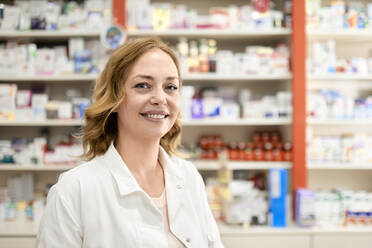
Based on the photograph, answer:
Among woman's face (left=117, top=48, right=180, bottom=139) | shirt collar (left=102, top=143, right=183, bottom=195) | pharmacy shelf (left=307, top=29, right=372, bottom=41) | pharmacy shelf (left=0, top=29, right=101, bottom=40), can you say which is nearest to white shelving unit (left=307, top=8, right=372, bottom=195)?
pharmacy shelf (left=307, top=29, right=372, bottom=41)

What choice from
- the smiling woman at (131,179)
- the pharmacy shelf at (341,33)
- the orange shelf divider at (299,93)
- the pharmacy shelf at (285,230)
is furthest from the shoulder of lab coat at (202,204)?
the pharmacy shelf at (341,33)

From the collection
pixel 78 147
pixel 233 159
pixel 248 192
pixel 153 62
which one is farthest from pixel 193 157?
pixel 153 62

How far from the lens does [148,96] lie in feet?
4.50

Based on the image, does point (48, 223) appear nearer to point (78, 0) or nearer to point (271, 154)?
point (271, 154)

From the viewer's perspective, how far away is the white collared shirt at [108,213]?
4.04ft

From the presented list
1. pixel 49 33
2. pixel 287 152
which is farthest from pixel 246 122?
pixel 49 33

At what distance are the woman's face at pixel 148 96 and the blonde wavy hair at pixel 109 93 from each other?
0.02 metres

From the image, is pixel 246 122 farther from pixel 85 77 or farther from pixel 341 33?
pixel 85 77

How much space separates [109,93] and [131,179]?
1.03 ft

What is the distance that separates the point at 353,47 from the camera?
411 cm

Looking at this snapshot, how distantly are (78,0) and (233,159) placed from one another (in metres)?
2.22

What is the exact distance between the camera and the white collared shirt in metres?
1.23

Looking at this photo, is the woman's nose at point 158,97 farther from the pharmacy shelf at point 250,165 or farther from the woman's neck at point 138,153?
the pharmacy shelf at point 250,165

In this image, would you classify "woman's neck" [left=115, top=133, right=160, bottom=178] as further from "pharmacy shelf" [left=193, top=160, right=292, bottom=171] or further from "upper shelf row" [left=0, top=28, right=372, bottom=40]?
"upper shelf row" [left=0, top=28, right=372, bottom=40]
